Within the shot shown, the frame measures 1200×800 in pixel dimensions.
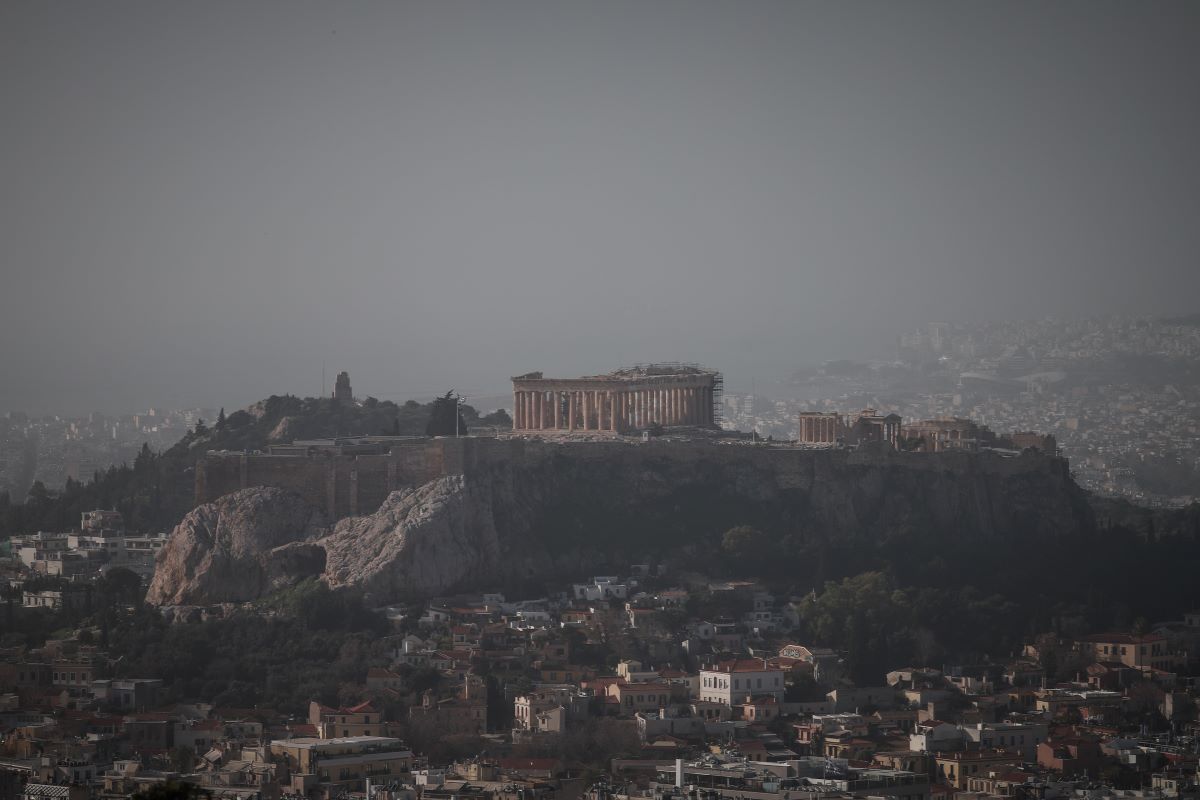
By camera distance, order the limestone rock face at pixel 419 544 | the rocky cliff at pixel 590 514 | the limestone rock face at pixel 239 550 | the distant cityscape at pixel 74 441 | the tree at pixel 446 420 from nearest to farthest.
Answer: the limestone rock face at pixel 419 544
the rocky cliff at pixel 590 514
the limestone rock face at pixel 239 550
the tree at pixel 446 420
the distant cityscape at pixel 74 441

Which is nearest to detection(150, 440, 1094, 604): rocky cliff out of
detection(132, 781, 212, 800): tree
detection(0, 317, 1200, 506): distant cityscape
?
detection(0, 317, 1200, 506): distant cityscape

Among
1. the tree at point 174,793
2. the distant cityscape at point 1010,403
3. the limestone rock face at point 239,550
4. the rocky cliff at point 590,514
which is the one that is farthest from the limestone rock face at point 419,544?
the tree at point 174,793

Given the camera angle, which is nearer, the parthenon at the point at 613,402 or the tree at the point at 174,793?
the tree at the point at 174,793

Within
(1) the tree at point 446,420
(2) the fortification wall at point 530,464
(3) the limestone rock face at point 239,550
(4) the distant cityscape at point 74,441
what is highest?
(4) the distant cityscape at point 74,441

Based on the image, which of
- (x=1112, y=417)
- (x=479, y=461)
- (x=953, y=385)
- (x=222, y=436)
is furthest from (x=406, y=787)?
(x=953, y=385)

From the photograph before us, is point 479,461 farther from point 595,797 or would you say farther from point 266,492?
point 595,797

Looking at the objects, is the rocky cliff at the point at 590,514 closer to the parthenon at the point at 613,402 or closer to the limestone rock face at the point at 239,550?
the limestone rock face at the point at 239,550
